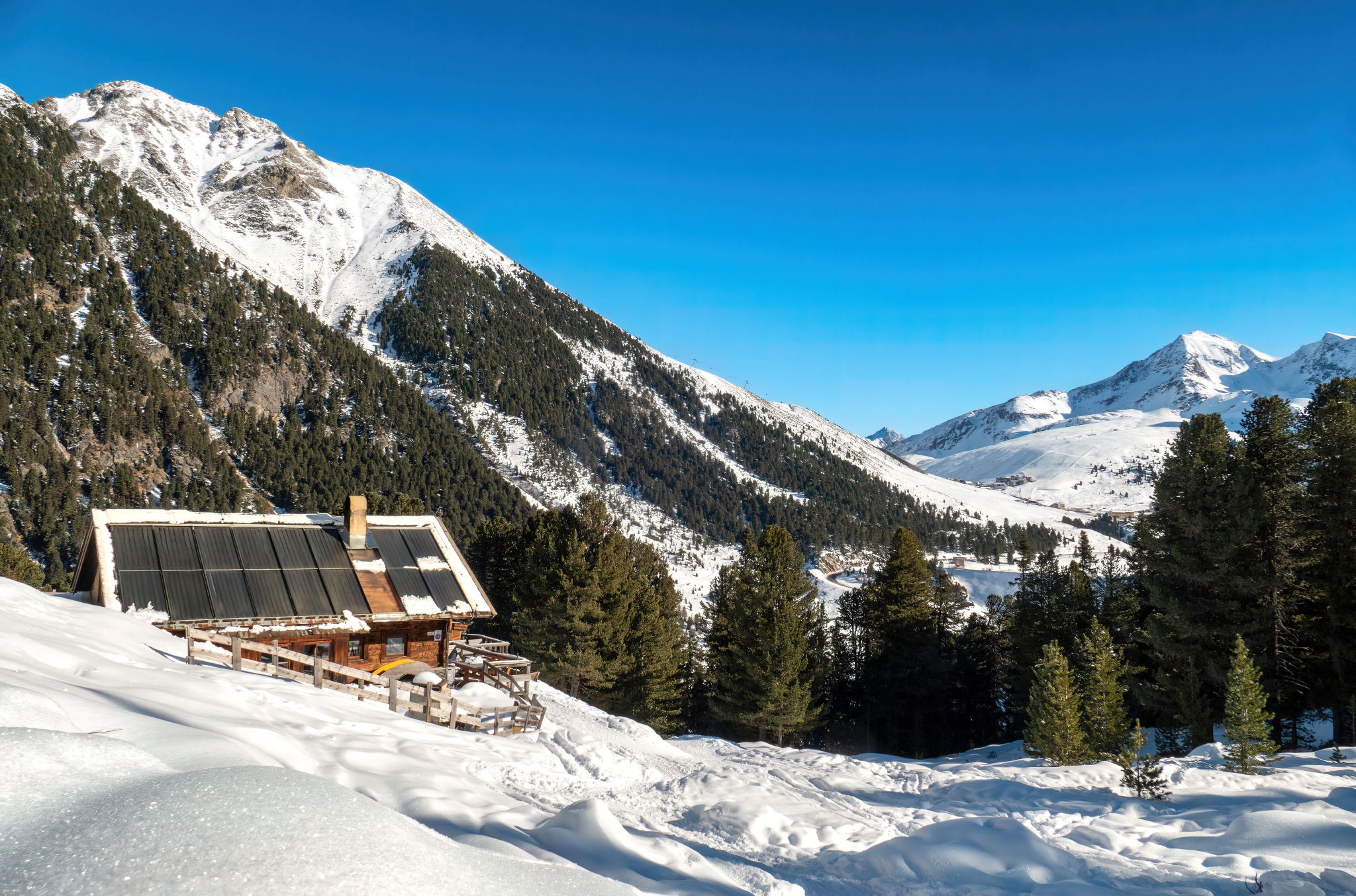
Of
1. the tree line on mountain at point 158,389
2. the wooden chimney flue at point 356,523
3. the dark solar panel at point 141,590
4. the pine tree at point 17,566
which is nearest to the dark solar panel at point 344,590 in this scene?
the wooden chimney flue at point 356,523

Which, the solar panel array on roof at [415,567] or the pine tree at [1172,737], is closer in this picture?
the solar panel array on roof at [415,567]

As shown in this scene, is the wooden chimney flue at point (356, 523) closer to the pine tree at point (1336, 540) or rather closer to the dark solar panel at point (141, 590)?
the dark solar panel at point (141, 590)

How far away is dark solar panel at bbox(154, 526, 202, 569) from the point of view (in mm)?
16562

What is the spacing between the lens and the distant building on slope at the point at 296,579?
52.3 feet

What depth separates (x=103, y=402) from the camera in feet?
286

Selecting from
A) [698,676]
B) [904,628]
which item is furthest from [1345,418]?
[698,676]

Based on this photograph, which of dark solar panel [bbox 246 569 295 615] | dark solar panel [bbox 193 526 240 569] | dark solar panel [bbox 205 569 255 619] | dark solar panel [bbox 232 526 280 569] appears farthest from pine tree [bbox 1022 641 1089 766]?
dark solar panel [bbox 193 526 240 569]

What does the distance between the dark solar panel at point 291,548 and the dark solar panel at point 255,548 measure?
167 millimetres

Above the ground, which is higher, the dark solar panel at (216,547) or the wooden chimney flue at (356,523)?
the wooden chimney flue at (356,523)

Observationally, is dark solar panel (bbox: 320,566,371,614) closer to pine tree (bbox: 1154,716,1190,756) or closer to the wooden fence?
the wooden fence

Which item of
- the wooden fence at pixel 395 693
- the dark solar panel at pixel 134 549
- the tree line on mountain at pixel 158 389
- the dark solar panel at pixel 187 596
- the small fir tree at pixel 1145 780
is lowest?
the small fir tree at pixel 1145 780

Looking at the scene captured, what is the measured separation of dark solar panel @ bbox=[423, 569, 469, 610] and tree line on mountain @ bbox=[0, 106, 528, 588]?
70.8 meters

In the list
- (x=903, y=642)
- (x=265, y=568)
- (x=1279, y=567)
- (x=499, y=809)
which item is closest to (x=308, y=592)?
(x=265, y=568)

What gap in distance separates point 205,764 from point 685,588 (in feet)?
332
